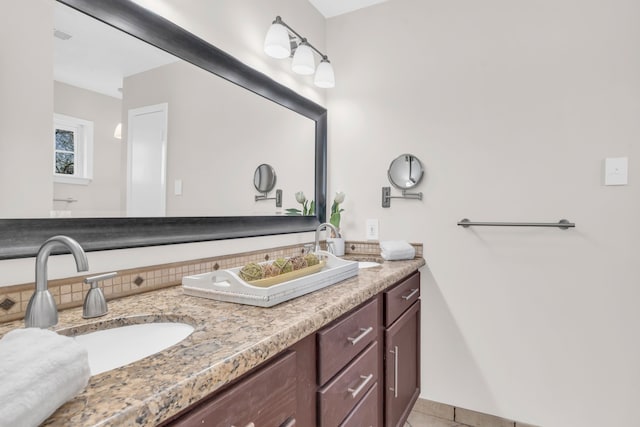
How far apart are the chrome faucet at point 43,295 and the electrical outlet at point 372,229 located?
63.4 inches

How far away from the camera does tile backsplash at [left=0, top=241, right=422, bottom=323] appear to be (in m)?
0.85

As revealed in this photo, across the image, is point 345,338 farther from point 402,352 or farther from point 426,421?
point 426,421

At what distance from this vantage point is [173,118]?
4.25 ft

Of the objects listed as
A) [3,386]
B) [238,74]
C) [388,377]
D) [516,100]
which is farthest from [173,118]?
[516,100]

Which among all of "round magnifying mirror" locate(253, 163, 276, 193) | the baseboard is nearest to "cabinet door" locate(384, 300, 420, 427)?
the baseboard

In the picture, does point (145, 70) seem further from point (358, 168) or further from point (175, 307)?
point (358, 168)

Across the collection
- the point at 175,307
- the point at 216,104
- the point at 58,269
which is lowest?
the point at 175,307

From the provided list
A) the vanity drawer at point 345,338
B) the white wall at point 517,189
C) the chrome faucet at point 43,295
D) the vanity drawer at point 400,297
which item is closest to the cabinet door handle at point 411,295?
the vanity drawer at point 400,297

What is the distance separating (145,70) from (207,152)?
36 cm

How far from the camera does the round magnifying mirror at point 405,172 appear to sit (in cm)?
198

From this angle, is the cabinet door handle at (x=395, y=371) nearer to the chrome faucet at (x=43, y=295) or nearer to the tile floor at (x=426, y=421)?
the tile floor at (x=426, y=421)

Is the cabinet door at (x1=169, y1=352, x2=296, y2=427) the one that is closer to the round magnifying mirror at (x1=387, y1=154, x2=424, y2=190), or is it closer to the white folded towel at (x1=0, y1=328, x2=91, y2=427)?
the white folded towel at (x1=0, y1=328, x2=91, y2=427)

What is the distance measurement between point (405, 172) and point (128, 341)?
1.60 m

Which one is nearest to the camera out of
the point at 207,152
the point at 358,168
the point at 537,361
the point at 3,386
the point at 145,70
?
the point at 3,386
